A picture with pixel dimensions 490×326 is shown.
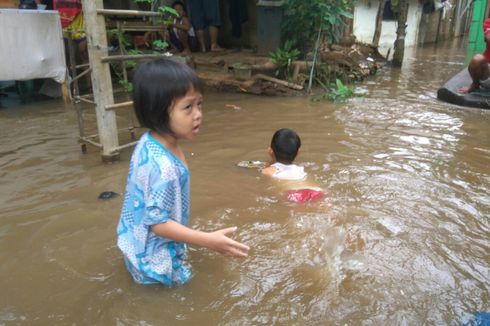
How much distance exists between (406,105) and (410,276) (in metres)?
5.08

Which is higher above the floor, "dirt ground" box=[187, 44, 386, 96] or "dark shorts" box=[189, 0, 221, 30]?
"dark shorts" box=[189, 0, 221, 30]

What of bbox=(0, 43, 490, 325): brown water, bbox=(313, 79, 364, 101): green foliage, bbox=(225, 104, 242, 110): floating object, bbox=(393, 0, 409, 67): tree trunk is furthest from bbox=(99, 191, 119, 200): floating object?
bbox=(393, 0, 409, 67): tree trunk

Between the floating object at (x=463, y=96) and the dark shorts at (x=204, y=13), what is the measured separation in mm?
5262

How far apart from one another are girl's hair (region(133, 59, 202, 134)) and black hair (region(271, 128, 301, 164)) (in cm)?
193

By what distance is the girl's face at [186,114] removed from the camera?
1.75 m

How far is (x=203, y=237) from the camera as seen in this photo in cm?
175

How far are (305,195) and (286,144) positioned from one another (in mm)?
563

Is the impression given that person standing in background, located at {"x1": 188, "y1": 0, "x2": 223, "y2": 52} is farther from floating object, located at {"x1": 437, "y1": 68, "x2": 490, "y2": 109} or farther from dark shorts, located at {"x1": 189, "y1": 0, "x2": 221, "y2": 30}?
floating object, located at {"x1": 437, "y1": 68, "x2": 490, "y2": 109}

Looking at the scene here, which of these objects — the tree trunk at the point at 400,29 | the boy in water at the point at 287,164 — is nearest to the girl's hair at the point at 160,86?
the boy in water at the point at 287,164

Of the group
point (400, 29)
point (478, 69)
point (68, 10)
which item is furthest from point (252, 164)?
point (400, 29)

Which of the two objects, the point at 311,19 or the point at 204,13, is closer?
the point at 311,19

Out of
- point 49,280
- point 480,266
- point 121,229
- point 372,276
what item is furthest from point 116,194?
point 480,266

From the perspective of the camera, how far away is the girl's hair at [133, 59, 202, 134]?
1.70 metres

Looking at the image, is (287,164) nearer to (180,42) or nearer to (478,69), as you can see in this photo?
(478,69)
